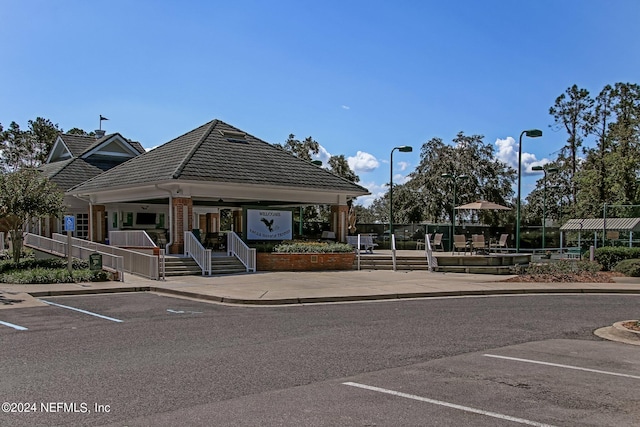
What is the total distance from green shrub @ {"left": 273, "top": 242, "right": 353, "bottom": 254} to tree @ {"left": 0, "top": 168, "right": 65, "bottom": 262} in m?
8.59

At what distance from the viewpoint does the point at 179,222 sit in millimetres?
23766

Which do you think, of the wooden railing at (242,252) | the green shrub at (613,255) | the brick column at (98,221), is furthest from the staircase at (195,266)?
the green shrub at (613,255)

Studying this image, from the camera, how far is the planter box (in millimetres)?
23469

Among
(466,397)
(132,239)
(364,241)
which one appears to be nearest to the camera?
(466,397)

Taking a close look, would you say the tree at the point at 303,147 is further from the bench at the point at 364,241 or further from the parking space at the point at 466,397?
the parking space at the point at 466,397

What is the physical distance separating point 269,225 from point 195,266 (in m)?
4.82

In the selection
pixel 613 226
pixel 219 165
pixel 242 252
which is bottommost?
pixel 242 252

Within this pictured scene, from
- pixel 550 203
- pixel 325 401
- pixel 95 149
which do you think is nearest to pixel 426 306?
pixel 325 401

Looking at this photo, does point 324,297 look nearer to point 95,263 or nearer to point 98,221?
point 95,263

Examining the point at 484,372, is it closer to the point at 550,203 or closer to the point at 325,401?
the point at 325,401

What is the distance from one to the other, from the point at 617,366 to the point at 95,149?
34593mm

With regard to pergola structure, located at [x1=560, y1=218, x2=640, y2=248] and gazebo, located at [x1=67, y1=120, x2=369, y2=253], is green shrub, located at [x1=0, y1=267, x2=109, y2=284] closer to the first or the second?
gazebo, located at [x1=67, y1=120, x2=369, y2=253]

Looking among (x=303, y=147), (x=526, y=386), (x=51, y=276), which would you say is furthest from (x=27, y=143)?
(x=526, y=386)

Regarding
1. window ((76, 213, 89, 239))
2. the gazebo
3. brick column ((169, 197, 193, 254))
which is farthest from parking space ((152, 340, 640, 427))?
window ((76, 213, 89, 239))
